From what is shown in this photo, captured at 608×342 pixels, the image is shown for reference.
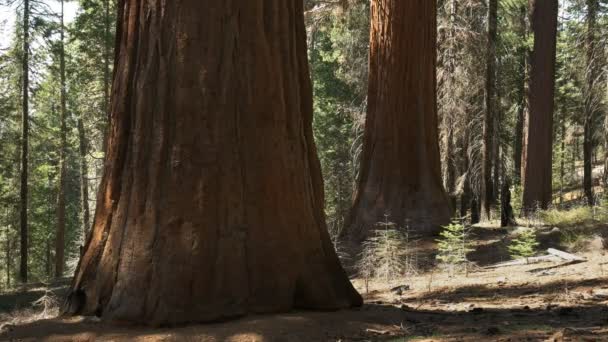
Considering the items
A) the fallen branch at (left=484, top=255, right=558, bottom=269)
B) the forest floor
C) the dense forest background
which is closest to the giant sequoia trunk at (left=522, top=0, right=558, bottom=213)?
the dense forest background

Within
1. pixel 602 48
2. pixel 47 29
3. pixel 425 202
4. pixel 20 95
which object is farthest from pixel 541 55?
pixel 20 95

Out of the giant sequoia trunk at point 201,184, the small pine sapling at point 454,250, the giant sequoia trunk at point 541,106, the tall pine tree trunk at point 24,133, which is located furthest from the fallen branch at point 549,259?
the tall pine tree trunk at point 24,133

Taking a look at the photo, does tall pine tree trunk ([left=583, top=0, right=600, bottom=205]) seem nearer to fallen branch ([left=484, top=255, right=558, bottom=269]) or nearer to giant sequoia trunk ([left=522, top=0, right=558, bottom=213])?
giant sequoia trunk ([left=522, top=0, right=558, bottom=213])

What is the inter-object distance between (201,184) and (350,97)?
3103 centimetres

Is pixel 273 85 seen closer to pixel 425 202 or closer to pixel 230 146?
pixel 230 146

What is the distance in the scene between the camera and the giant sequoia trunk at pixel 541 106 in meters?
15.9

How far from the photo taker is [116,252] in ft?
15.9

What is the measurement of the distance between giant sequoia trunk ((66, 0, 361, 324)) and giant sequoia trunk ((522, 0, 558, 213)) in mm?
12088

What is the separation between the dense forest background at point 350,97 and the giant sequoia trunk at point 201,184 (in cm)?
562

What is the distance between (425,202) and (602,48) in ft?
39.7

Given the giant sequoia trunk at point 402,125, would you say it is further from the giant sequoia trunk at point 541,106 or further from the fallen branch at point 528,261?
the giant sequoia trunk at point 541,106

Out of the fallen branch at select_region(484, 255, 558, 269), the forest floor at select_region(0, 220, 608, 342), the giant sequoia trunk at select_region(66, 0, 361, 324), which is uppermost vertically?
the giant sequoia trunk at select_region(66, 0, 361, 324)

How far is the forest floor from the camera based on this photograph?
4141 mm

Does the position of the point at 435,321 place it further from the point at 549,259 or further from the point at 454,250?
the point at 549,259
